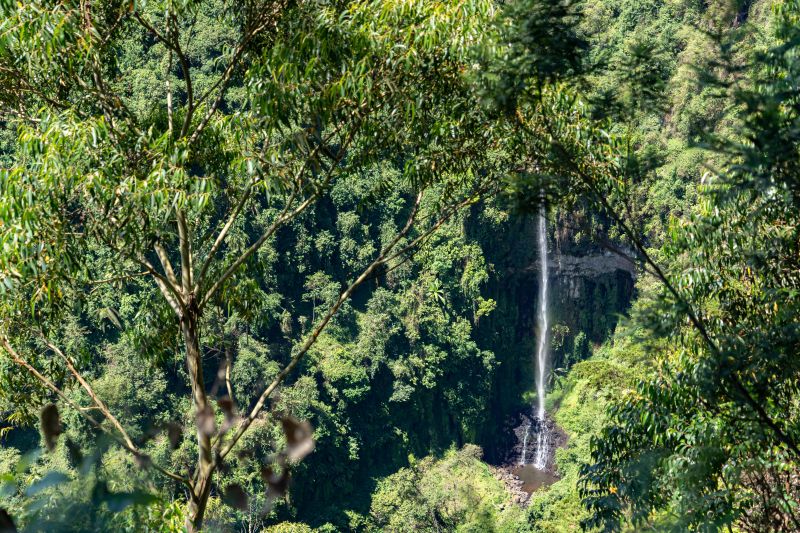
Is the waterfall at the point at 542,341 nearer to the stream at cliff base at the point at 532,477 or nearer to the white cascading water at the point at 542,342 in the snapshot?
the white cascading water at the point at 542,342

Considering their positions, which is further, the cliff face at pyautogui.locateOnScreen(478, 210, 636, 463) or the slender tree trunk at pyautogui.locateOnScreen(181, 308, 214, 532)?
the cliff face at pyautogui.locateOnScreen(478, 210, 636, 463)

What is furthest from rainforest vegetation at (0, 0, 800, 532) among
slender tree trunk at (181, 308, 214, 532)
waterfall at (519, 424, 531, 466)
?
waterfall at (519, 424, 531, 466)

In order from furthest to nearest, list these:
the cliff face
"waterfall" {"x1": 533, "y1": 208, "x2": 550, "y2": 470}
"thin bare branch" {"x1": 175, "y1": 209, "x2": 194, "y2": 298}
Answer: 1. the cliff face
2. "waterfall" {"x1": 533, "y1": 208, "x2": 550, "y2": 470}
3. "thin bare branch" {"x1": 175, "y1": 209, "x2": 194, "y2": 298}

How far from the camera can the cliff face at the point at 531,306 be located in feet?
83.3

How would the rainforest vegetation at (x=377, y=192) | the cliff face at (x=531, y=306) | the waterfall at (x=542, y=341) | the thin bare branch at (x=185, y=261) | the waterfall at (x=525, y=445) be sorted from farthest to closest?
the cliff face at (x=531, y=306), the waterfall at (x=542, y=341), the waterfall at (x=525, y=445), the thin bare branch at (x=185, y=261), the rainforest vegetation at (x=377, y=192)

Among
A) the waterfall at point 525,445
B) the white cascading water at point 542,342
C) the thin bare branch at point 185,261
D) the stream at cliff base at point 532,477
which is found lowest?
the stream at cliff base at point 532,477

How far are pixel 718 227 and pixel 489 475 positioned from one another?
63.5 ft

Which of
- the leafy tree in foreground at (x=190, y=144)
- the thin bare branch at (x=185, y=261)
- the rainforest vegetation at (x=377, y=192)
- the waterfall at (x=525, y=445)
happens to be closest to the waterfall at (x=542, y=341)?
the waterfall at (x=525, y=445)

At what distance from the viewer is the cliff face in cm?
2538


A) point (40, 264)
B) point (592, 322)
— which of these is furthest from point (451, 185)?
point (592, 322)

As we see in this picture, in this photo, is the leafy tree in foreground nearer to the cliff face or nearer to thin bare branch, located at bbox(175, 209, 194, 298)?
thin bare branch, located at bbox(175, 209, 194, 298)

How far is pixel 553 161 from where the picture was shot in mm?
3514

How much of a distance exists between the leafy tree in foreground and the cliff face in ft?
68.6

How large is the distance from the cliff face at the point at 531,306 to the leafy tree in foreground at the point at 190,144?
20.9 m
